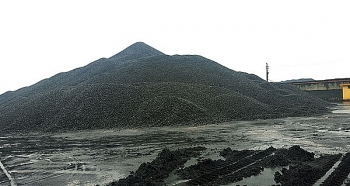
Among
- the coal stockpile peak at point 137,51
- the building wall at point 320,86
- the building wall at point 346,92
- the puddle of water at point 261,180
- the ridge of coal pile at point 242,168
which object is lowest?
the puddle of water at point 261,180

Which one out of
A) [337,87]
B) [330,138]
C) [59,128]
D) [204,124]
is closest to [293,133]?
[330,138]

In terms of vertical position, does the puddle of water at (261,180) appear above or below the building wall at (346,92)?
below

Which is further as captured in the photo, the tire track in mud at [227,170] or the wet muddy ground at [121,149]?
the wet muddy ground at [121,149]

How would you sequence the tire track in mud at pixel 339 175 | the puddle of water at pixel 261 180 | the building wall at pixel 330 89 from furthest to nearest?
the building wall at pixel 330 89, the puddle of water at pixel 261 180, the tire track in mud at pixel 339 175

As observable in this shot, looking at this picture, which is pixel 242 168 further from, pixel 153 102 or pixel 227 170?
pixel 153 102

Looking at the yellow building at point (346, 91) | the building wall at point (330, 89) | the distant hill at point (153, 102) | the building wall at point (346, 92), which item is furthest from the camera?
the building wall at point (330, 89)

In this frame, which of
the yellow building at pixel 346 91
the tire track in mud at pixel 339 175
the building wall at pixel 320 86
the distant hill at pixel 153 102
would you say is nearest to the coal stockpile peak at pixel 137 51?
the distant hill at pixel 153 102

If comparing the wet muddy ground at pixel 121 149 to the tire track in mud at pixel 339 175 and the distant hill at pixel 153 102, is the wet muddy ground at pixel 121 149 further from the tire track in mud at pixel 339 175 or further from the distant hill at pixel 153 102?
the distant hill at pixel 153 102
